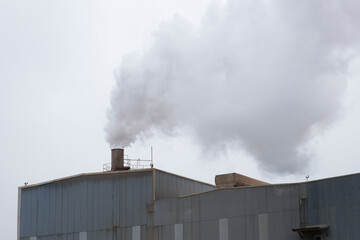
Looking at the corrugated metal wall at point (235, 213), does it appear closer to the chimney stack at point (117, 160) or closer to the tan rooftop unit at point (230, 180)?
the tan rooftop unit at point (230, 180)

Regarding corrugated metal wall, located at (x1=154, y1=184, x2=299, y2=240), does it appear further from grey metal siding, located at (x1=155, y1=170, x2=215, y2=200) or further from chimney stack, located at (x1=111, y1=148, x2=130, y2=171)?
chimney stack, located at (x1=111, y1=148, x2=130, y2=171)

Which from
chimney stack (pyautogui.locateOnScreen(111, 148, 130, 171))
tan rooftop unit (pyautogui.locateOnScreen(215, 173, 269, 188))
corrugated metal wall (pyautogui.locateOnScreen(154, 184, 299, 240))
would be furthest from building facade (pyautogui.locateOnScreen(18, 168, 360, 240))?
chimney stack (pyautogui.locateOnScreen(111, 148, 130, 171))

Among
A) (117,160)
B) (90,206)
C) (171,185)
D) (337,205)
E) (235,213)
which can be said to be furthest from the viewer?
(117,160)

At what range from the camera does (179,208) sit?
40938 millimetres

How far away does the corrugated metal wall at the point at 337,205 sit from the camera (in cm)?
3316

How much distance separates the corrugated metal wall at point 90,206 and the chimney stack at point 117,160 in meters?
2.44

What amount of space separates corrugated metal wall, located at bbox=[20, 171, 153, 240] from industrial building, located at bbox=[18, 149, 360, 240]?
0.26ft

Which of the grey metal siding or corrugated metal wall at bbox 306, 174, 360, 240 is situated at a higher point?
the grey metal siding

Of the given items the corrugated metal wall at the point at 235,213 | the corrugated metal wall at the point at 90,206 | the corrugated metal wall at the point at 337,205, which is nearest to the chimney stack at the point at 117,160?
the corrugated metal wall at the point at 90,206

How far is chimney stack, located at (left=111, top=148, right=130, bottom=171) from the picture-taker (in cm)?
4706

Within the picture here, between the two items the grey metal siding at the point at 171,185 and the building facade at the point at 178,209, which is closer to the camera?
the building facade at the point at 178,209

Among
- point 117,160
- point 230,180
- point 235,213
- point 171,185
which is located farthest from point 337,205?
point 117,160

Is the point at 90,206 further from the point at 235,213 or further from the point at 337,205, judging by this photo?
the point at 337,205

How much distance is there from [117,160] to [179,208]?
355 inches
